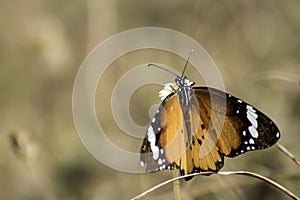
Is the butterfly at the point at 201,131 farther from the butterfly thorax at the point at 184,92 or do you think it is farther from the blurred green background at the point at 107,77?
the blurred green background at the point at 107,77

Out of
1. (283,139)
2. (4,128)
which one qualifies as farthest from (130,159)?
(4,128)

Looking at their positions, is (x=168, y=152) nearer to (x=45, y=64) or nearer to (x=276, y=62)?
(x=45, y=64)

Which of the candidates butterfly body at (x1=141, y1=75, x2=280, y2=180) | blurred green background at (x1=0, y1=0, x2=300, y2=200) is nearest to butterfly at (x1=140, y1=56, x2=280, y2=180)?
butterfly body at (x1=141, y1=75, x2=280, y2=180)

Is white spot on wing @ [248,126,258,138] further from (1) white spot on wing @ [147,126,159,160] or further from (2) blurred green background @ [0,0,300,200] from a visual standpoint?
(2) blurred green background @ [0,0,300,200]

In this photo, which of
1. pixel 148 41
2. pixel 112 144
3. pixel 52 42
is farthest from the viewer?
pixel 148 41

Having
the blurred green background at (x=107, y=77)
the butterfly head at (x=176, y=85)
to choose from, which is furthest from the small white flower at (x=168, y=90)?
the blurred green background at (x=107, y=77)

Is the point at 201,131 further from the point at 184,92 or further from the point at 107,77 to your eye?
the point at 107,77

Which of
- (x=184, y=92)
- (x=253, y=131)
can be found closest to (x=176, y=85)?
(x=184, y=92)
